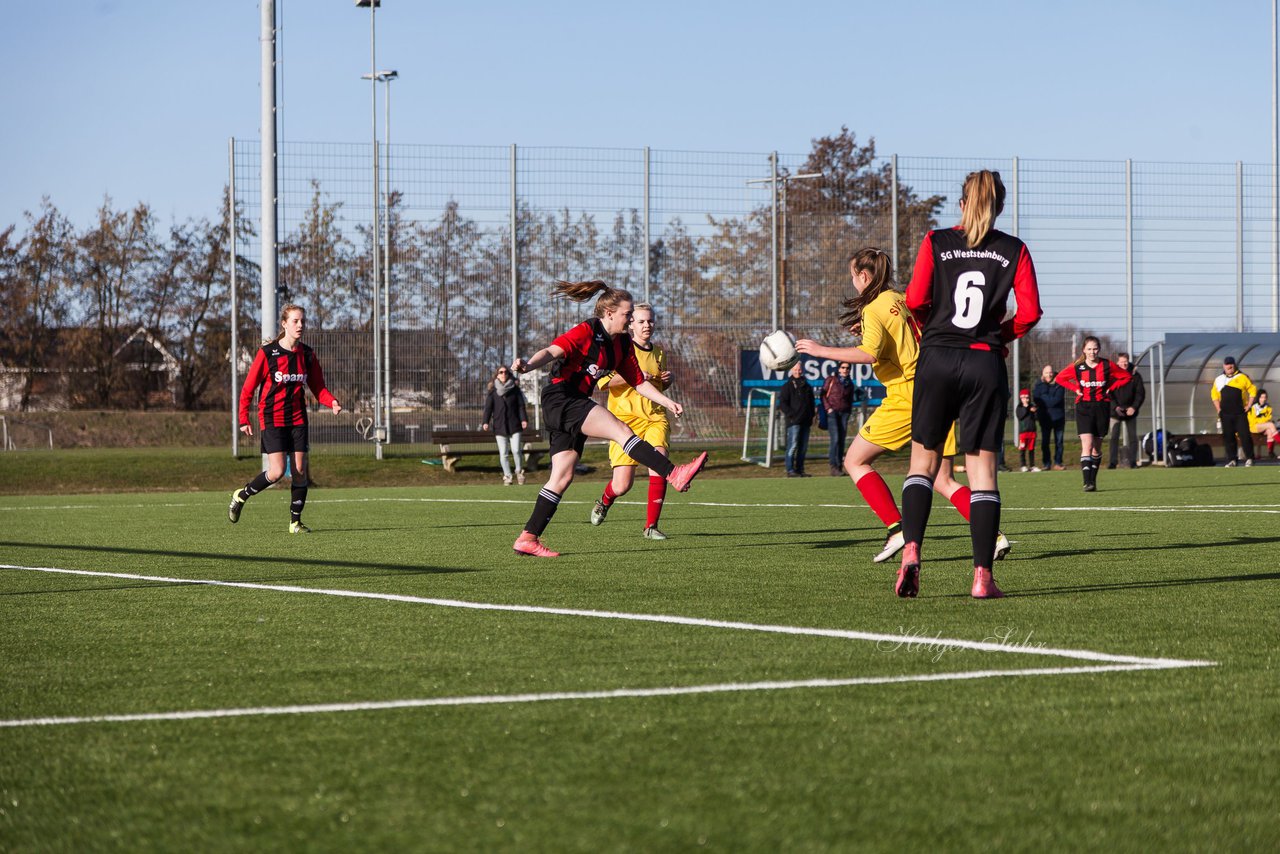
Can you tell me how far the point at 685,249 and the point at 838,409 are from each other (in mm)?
4918

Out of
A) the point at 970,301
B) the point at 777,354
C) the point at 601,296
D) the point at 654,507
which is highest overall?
the point at 601,296

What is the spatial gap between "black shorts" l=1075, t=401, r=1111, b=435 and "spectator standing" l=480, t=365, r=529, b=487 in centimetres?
874

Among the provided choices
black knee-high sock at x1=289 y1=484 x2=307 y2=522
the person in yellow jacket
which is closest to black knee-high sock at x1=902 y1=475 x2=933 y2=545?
black knee-high sock at x1=289 y1=484 x2=307 y2=522

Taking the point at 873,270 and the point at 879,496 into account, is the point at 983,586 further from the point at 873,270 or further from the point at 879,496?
the point at 873,270

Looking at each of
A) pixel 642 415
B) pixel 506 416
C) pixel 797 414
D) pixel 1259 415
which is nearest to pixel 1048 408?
pixel 1259 415

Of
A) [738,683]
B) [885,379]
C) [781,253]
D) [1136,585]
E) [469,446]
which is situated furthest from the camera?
[781,253]

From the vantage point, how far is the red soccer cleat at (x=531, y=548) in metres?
9.68

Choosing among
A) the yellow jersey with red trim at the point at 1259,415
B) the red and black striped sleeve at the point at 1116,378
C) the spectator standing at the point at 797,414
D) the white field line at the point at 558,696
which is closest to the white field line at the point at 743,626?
the white field line at the point at 558,696

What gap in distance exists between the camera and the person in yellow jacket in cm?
2798

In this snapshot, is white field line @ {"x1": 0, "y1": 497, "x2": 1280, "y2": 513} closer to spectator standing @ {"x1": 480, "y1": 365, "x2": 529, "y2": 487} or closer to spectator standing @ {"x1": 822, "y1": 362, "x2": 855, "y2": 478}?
spectator standing @ {"x1": 480, "y1": 365, "x2": 529, "y2": 487}

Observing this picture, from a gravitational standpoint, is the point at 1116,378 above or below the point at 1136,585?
above

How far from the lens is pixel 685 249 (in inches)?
1148

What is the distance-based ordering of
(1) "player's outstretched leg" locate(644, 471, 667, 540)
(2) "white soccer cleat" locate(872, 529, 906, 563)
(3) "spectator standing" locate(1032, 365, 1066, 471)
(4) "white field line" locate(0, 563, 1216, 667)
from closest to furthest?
(4) "white field line" locate(0, 563, 1216, 667)
(2) "white soccer cleat" locate(872, 529, 906, 563)
(1) "player's outstretched leg" locate(644, 471, 667, 540)
(3) "spectator standing" locate(1032, 365, 1066, 471)

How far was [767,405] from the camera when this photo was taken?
28.8 meters
